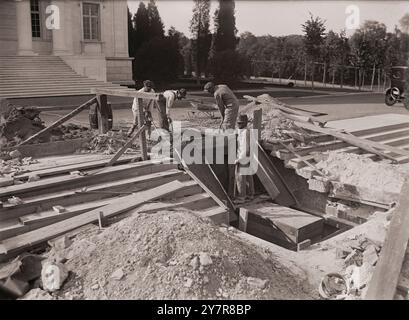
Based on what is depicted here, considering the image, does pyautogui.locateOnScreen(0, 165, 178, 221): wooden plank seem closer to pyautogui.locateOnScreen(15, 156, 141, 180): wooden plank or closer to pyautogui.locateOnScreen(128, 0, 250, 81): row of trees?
pyautogui.locateOnScreen(15, 156, 141, 180): wooden plank

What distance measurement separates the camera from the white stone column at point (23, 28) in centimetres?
2039

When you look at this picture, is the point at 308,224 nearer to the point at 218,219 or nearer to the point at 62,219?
the point at 218,219

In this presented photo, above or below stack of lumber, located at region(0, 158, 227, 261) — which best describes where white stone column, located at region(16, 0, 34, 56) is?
above

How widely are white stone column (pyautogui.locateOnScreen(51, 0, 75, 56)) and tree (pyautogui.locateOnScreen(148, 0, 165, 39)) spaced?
1015 cm

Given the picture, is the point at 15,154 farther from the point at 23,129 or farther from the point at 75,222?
the point at 75,222

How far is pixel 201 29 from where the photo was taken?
35.1 metres

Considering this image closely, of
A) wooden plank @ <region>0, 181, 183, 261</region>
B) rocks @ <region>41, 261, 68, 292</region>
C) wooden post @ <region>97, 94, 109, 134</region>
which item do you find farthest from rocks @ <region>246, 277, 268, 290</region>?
wooden post @ <region>97, 94, 109, 134</region>

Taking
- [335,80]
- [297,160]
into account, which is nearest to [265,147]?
[297,160]

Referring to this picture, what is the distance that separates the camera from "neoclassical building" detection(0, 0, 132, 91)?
2133cm

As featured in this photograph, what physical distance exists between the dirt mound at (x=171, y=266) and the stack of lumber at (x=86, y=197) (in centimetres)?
81

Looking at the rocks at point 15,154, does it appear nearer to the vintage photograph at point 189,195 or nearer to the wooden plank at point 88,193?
the vintage photograph at point 189,195

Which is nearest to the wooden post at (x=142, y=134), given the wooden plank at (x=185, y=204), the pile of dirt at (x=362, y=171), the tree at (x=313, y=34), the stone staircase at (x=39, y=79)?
the wooden plank at (x=185, y=204)

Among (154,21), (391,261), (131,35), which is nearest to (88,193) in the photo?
(391,261)

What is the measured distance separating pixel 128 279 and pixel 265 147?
22.4ft
